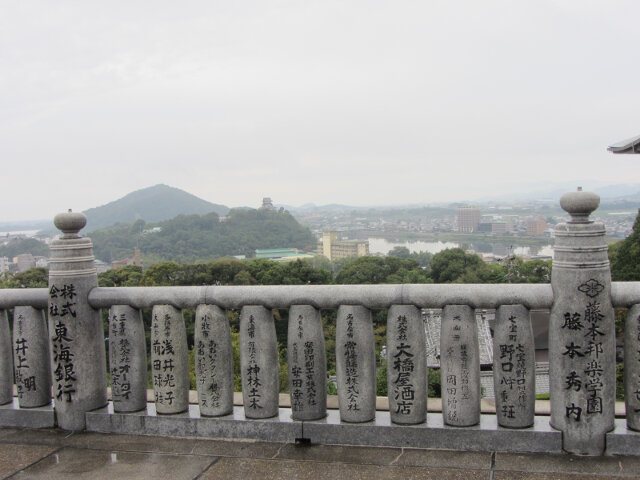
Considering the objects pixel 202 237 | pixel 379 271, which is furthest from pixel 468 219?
pixel 379 271

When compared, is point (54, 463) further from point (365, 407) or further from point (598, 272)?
point (598, 272)

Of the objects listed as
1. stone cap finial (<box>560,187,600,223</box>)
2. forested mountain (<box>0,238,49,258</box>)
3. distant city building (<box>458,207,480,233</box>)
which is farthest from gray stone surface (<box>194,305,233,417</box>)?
distant city building (<box>458,207,480,233</box>)

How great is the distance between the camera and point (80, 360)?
4.54 meters

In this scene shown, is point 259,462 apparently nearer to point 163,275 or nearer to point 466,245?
point 163,275

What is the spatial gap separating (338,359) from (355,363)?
0.14m

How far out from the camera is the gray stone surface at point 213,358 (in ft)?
14.0

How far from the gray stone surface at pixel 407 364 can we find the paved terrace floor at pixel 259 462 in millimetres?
304

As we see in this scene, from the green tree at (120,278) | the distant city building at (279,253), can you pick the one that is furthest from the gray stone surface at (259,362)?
the distant city building at (279,253)

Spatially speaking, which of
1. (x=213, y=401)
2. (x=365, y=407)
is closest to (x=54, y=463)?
(x=213, y=401)

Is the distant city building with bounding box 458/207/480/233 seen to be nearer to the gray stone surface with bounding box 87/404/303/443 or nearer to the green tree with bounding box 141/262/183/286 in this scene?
the green tree with bounding box 141/262/183/286

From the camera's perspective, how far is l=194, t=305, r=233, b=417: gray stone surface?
4258 mm

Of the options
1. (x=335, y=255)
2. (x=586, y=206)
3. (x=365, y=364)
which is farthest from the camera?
(x=335, y=255)

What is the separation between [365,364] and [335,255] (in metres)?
100

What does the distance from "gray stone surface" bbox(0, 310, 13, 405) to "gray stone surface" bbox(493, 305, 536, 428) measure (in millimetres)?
4164
